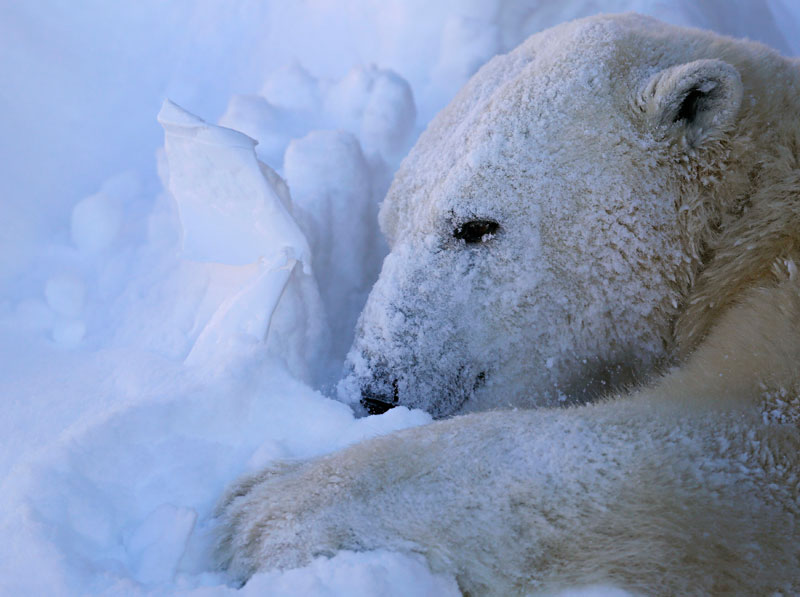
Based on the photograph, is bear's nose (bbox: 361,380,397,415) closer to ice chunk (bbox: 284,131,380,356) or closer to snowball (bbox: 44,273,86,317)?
ice chunk (bbox: 284,131,380,356)

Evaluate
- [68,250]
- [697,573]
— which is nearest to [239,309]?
[68,250]

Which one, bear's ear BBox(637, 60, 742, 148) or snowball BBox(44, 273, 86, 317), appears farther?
snowball BBox(44, 273, 86, 317)

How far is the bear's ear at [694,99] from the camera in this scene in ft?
5.12

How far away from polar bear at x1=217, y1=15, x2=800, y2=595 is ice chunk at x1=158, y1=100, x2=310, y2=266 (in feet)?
1.33

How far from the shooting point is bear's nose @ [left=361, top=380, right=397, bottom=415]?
1.90 m

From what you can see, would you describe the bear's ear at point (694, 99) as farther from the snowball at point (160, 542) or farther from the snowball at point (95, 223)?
the snowball at point (95, 223)

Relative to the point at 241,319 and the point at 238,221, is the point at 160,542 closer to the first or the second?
the point at 241,319

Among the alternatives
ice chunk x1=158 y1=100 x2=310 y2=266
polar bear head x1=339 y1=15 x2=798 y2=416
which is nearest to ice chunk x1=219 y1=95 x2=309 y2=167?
ice chunk x1=158 y1=100 x2=310 y2=266

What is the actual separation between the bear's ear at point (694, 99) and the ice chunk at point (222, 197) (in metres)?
1.12

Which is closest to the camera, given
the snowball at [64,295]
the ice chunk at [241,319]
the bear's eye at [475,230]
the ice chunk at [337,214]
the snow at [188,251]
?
the snow at [188,251]

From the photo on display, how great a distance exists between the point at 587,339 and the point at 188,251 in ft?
4.26

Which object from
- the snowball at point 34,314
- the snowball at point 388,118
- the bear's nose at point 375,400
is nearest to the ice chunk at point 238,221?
the bear's nose at point 375,400

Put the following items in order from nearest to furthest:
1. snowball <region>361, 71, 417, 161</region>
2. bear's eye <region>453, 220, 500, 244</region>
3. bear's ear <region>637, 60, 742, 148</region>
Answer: bear's ear <region>637, 60, 742, 148</region> → bear's eye <region>453, 220, 500, 244</region> → snowball <region>361, 71, 417, 161</region>

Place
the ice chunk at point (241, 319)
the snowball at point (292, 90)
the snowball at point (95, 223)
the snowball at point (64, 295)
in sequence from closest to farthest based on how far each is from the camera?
the ice chunk at point (241, 319) < the snowball at point (64, 295) < the snowball at point (95, 223) < the snowball at point (292, 90)
